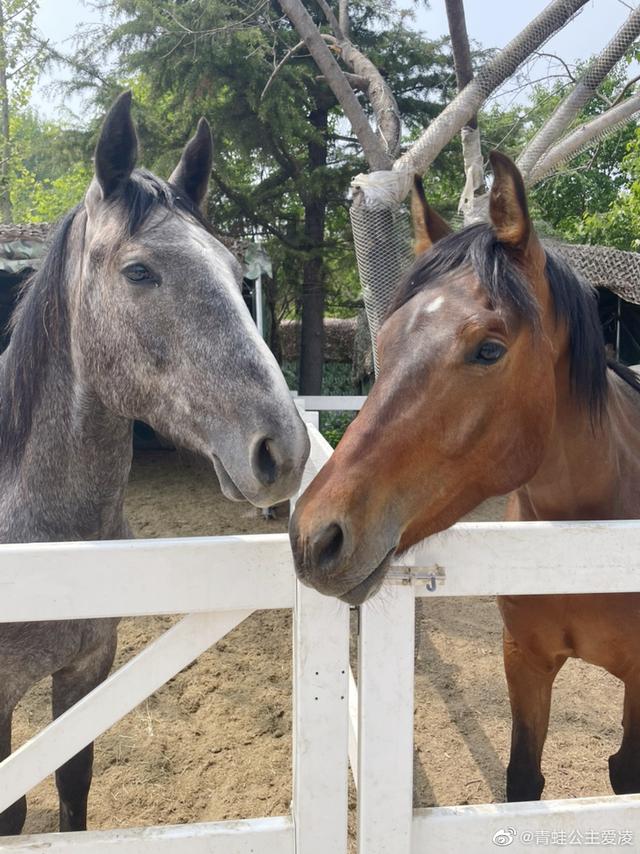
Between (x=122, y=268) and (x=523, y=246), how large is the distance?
1.14 meters

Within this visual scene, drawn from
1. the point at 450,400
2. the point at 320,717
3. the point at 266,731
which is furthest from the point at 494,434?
the point at 266,731

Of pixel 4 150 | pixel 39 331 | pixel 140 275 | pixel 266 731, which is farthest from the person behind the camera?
pixel 4 150

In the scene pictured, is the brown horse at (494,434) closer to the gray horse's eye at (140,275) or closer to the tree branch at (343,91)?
the gray horse's eye at (140,275)

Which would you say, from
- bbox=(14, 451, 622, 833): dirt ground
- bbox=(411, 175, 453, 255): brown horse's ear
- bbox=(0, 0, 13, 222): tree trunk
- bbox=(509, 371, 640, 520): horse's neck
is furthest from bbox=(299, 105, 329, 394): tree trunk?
bbox=(0, 0, 13, 222): tree trunk

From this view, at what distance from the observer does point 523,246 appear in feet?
5.48

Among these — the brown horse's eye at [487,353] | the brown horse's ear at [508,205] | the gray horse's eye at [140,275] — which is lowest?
the brown horse's eye at [487,353]

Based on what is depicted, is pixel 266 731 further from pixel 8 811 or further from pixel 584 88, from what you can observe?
pixel 584 88

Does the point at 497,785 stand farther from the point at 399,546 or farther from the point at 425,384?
the point at 425,384

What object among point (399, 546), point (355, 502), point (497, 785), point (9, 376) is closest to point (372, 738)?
point (399, 546)

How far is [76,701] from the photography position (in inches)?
85.4

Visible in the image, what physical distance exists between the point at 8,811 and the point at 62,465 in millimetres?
1229

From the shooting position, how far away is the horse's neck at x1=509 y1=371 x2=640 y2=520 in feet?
6.14

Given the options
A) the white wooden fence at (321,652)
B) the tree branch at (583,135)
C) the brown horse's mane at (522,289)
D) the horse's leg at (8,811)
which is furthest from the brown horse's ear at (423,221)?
the tree branch at (583,135)

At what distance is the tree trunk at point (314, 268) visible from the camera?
348 inches
